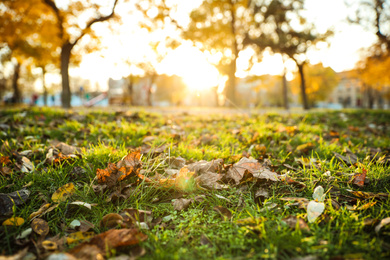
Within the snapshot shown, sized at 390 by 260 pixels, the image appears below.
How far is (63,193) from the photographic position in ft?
5.28

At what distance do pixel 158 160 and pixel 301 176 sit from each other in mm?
1184

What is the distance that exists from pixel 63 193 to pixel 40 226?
0.91 ft

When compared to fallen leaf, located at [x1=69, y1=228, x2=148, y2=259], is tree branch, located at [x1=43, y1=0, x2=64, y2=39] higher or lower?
higher

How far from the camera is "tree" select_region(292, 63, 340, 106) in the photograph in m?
21.7

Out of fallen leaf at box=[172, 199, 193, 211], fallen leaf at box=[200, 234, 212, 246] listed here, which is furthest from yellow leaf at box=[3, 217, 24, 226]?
fallen leaf at box=[200, 234, 212, 246]

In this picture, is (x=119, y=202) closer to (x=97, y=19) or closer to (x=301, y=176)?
(x=301, y=176)

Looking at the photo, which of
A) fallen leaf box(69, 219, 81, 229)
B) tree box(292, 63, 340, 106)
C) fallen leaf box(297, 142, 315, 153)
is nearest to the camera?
fallen leaf box(69, 219, 81, 229)

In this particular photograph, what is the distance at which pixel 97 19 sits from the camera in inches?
381

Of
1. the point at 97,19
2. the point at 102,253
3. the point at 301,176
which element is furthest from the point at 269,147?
→ the point at 97,19

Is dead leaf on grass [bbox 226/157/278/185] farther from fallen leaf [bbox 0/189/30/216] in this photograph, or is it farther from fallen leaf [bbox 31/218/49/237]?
fallen leaf [bbox 0/189/30/216]

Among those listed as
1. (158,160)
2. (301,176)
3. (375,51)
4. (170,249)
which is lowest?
(170,249)

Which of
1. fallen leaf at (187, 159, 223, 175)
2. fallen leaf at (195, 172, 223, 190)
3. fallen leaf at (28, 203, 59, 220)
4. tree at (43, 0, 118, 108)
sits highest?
tree at (43, 0, 118, 108)

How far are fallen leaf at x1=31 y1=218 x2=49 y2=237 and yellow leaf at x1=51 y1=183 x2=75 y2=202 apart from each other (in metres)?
0.19

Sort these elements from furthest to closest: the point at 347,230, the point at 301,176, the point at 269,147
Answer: the point at 269,147 → the point at 301,176 → the point at 347,230
